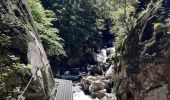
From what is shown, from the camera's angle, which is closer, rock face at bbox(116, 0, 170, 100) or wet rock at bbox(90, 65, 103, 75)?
rock face at bbox(116, 0, 170, 100)

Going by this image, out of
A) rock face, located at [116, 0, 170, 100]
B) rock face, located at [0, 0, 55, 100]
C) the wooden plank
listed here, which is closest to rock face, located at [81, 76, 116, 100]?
rock face, located at [116, 0, 170, 100]

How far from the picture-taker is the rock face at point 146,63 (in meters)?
15.4

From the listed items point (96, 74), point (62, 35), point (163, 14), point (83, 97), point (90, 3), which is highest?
point (90, 3)

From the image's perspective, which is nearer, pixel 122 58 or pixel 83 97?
pixel 122 58

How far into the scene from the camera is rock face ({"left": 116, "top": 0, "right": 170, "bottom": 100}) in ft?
50.5

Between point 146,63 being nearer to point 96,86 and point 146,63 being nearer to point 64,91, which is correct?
point 64,91

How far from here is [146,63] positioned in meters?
16.6

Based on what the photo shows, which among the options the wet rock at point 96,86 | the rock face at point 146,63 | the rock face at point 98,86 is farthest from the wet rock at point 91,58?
the rock face at point 146,63

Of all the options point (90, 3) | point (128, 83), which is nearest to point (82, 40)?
point (90, 3)

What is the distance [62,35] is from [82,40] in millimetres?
3502

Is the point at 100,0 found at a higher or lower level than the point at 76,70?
higher

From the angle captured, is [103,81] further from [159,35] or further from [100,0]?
[100,0]

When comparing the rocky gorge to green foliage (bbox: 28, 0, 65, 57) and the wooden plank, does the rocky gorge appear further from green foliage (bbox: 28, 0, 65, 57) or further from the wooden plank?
the wooden plank

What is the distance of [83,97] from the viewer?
24.3m
